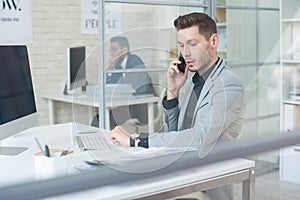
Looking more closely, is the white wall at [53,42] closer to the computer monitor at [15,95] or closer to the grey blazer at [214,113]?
the computer monitor at [15,95]

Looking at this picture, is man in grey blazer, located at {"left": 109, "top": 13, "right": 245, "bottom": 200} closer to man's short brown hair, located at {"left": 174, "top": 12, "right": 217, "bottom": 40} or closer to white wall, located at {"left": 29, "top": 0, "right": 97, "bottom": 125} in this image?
man's short brown hair, located at {"left": 174, "top": 12, "right": 217, "bottom": 40}

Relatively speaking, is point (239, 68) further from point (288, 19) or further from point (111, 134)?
point (111, 134)

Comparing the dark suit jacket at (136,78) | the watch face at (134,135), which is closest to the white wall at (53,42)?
the dark suit jacket at (136,78)

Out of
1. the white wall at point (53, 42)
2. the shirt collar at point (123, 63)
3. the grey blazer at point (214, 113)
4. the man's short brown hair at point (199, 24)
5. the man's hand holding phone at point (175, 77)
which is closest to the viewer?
the grey blazer at point (214, 113)

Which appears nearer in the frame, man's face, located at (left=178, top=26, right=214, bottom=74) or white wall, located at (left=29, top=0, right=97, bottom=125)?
man's face, located at (left=178, top=26, right=214, bottom=74)

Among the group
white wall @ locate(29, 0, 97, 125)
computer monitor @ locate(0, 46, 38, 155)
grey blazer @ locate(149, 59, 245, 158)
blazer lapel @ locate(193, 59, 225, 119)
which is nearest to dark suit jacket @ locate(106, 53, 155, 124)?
grey blazer @ locate(149, 59, 245, 158)

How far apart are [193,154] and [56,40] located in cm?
440

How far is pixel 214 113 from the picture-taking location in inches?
64.3

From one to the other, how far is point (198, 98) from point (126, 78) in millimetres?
516

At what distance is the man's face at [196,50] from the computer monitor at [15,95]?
2.05 ft

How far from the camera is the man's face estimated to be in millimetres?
1719

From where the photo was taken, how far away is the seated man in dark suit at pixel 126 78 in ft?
5.74

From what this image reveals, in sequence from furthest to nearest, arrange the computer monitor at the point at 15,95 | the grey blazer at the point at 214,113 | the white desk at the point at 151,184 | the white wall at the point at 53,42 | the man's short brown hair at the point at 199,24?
the white wall at the point at 53,42 < the man's short brown hair at the point at 199,24 < the computer monitor at the point at 15,95 < the grey blazer at the point at 214,113 < the white desk at the point at 151,184

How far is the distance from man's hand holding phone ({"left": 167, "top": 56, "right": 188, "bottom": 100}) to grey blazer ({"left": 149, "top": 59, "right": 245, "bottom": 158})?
0.31ft
